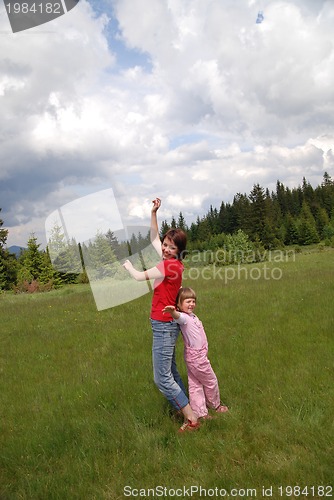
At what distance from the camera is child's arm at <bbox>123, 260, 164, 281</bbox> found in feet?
13.1

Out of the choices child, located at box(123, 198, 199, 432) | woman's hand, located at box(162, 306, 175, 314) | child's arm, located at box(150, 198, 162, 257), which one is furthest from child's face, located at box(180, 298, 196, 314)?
child's arm, located at box(150, 198, 162, 257)

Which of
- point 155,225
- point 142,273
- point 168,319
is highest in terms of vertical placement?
point 155,225

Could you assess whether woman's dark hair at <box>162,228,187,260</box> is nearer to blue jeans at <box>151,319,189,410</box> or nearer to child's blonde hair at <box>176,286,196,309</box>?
child's blonde hair at <box>176,286,196,309</box>

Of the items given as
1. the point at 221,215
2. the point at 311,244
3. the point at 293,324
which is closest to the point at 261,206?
the point at 311,244

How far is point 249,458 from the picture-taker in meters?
3.71

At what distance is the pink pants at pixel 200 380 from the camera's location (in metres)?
4.59

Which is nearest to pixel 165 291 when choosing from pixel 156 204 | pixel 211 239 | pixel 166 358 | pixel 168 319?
pixel 168 319

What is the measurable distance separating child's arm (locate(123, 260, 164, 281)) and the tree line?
1.24m

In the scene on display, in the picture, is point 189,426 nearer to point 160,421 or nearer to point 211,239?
point 160,421

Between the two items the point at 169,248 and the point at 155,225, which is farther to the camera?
the point at 155,225

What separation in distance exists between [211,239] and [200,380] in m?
88.2

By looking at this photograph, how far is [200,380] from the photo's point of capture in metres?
4.69

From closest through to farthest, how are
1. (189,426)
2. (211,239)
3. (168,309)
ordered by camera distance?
(168,309), (189,426), (211,239)

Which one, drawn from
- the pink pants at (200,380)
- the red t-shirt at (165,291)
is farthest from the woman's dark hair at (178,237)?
the pink pants at (200,380)
